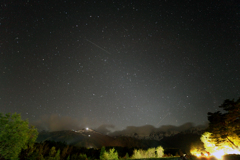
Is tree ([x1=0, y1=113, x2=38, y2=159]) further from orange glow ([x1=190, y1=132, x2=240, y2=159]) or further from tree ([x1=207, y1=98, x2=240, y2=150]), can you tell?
tree ([x1=207, y1=98, x2=240, y2=150])

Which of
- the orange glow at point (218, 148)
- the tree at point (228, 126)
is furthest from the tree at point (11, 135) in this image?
the tree at point (228, 126)

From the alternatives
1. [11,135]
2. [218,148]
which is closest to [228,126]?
[218,148]

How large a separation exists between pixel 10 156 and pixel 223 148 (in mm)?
34534

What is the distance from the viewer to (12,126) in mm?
17031

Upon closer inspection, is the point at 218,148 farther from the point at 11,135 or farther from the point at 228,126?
the point at 11,135

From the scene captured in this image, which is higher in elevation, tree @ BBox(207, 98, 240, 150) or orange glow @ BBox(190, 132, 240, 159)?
tree @ BBox(207, 98, 240, 150)

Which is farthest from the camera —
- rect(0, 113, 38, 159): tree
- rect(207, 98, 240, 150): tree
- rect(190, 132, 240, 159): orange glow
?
rect(190, 132, 240, 159): orange glow

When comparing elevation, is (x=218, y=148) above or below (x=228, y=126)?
below

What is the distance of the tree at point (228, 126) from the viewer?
25.6m

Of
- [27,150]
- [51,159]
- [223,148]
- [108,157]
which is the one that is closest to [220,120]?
[223,148]

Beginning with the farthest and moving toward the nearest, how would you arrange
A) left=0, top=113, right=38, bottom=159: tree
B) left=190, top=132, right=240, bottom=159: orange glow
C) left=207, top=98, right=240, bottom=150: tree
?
left=190, top=132, right=240, bottom=159: orange glow
left=207, top=98, right=240, bottom=150: tree
left=0, top=113, right=38, bottom=159: tree

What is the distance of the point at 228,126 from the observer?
26656mm

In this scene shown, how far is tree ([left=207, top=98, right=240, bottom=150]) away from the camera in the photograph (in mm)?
25578

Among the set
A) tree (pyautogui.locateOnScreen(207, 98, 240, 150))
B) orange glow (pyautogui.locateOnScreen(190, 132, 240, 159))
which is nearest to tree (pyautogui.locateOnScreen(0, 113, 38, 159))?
orange glow (pyautogui.locateOnScreen(190, 132, 240, 159))
